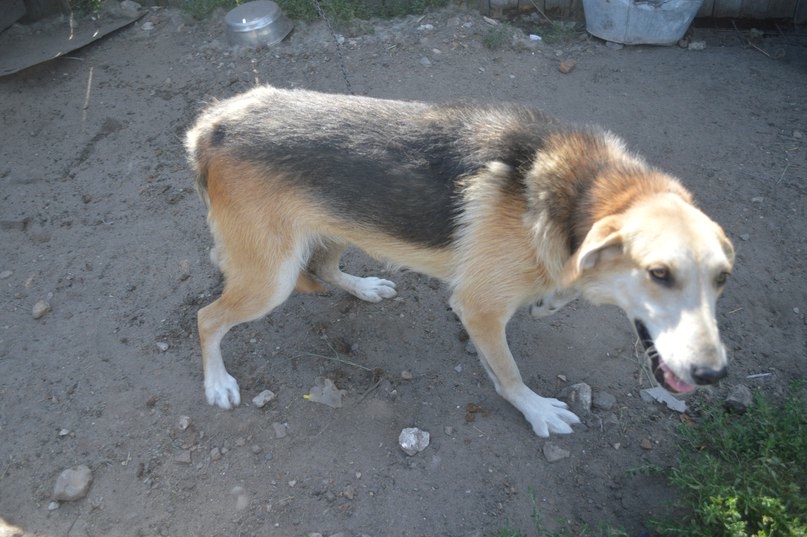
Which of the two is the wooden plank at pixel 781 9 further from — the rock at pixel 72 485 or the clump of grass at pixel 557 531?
the rock at pixel 72 485

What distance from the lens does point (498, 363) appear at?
3117 millimetres

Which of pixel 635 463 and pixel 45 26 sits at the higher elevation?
pixel 45 26

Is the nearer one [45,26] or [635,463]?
[635,463]

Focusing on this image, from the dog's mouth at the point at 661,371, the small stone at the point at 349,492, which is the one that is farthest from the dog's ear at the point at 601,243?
the small stone at the point at 349,492

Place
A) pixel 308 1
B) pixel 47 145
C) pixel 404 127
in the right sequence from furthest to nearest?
pixel 308 1 → pixel 47 145 → pixel 404 127

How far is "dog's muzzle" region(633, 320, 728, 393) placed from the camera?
2295 mm

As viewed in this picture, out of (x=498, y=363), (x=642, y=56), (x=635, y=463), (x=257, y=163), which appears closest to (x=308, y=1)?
(x=642, y=56)

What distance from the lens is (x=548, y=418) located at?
316 cm

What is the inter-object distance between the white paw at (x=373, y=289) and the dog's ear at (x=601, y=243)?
1680 mm

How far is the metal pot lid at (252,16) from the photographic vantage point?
6.10 metres

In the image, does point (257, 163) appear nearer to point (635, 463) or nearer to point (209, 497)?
point (209, 497)

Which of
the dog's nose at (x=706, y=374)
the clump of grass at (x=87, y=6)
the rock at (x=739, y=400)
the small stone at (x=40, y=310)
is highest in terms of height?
the dog's nose at (x=706, y=374)

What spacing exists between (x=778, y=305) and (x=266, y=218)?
3.04 meters

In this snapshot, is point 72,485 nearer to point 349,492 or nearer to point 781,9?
point 349,492
